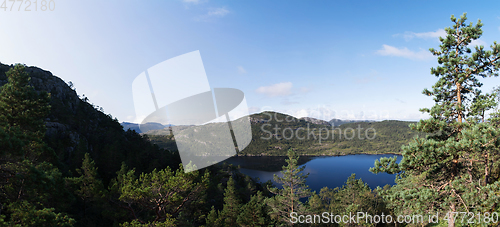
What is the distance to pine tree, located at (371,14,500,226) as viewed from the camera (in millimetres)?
→ 6676

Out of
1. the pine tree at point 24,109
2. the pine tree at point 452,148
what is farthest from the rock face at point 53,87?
the pine tree at point 452,148

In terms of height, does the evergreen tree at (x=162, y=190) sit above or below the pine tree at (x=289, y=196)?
above

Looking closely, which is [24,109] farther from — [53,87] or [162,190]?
[53,87]

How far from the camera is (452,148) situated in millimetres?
6402

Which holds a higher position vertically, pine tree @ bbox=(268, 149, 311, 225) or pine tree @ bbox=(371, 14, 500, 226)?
pine tree @ bbox=(371, 14, 500, 226)

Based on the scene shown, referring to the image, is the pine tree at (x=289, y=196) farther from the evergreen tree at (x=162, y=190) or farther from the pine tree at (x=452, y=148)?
the pine tree at (x=452, y=148)

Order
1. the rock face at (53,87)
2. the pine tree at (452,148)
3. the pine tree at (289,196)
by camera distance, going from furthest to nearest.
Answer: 1. the rock face at (53,87)
2. the pine tree at (289,196)
3. the pine tree at (452,148)

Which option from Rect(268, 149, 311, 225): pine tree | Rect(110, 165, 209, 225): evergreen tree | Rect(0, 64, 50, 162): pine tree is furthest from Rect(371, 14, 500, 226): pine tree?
Rect(0, 64, 50, 162): pine tree

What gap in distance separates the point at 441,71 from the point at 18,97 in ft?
76.4

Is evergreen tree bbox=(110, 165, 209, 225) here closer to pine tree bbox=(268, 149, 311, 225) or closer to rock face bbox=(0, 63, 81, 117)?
pine tree bbox=(268, 149, 311, 225)

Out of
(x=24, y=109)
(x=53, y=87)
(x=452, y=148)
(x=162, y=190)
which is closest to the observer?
(x=452, y=148)

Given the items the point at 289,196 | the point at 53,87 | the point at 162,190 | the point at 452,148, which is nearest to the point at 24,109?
the point at 162,190

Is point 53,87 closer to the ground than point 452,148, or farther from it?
farther from it

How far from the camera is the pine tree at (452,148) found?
21.9ft
